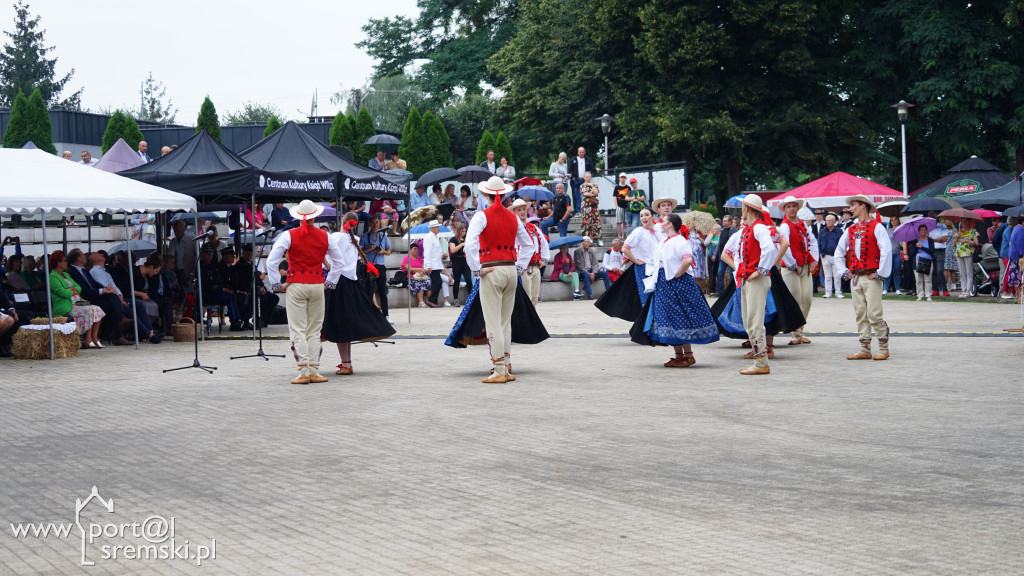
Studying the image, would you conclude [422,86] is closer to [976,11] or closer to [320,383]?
[976,11]

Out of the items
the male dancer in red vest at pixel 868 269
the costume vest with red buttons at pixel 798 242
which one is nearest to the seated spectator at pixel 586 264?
the costume vest with red buttons at pixel 798 242

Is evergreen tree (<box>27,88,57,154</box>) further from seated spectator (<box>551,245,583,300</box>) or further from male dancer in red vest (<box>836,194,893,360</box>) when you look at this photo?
male dancer in red vest (<box>836,194,893,360</box>)

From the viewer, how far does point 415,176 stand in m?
41.1

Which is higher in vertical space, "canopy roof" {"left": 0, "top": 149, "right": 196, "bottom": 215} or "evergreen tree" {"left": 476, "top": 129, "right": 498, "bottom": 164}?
"evergreen tree" {"left": 476, "top": 129, "right": 498, "bottom": 164}

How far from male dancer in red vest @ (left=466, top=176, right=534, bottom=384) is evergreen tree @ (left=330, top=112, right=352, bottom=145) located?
A: 95.6 feet

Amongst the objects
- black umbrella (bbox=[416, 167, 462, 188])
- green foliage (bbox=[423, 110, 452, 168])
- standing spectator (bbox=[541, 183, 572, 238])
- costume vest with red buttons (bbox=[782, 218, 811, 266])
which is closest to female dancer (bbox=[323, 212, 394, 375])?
costume vest with red buttons (bbox=[782, 218, 811, 266])

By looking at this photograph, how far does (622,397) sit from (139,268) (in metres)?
10.9

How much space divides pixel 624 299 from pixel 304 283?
5431mm

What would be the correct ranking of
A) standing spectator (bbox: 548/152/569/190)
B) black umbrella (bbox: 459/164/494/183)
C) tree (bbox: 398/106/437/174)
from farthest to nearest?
1. tree (bbox: 398/106/437/174)
2. standing spectator (bbox: 548/152/569/190)
3. black umbrella (bbox: 459/164/494/183)

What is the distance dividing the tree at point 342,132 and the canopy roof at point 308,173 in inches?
807

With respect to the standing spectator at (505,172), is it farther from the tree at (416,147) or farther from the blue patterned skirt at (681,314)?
the blue patterned skirt at (681,314)

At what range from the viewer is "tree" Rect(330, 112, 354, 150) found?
40.7m

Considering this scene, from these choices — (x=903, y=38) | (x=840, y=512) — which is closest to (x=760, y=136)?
(x=903, y=38)

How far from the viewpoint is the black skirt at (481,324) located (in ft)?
43.1
